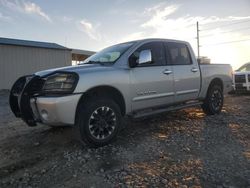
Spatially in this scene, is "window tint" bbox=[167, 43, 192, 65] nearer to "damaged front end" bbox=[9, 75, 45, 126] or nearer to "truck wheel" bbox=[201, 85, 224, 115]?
"truck wheel" bbox=[201, 85, 224, 115]

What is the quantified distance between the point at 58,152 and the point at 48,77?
1.28 metres

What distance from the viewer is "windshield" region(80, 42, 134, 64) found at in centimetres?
556

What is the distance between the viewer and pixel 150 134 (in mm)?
5672

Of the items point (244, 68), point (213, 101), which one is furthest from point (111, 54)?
point (244, 68)

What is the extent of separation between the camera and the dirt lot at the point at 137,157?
11.9 feet

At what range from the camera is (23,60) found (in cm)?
2128

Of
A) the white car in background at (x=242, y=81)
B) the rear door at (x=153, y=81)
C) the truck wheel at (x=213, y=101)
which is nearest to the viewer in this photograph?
the rear door at (x=153, y=81)

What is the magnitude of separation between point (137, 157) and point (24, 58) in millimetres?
19031

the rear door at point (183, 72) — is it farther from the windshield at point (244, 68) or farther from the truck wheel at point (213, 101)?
the windshield at point (244, 68)

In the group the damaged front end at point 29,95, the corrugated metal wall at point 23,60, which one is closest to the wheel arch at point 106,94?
the damaged front end at point 29,95

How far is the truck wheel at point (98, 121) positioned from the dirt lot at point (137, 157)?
19 cm

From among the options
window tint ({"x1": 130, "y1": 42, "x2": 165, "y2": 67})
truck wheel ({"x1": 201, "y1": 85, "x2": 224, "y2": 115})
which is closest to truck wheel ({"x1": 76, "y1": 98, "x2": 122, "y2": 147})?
window tint ({"x1": 130, "y1": 42, "x2": 165, "y2": 67})

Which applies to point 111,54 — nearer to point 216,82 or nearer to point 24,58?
point 216,82

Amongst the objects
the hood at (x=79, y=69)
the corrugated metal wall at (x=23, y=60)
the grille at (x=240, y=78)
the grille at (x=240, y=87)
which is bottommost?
the grille at (x=240, y=87)
